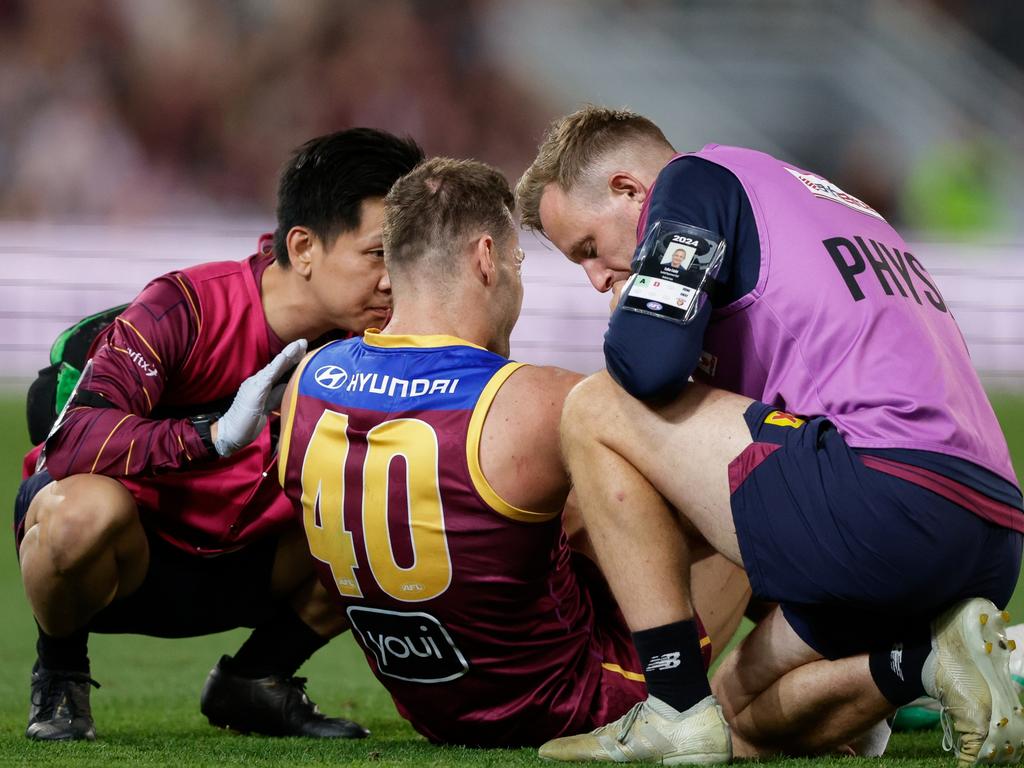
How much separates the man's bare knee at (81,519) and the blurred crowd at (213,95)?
9.78 m

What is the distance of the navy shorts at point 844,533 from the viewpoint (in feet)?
8.05

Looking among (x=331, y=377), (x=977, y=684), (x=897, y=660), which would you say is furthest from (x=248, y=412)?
(x=977, y=684)

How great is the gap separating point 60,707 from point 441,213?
1.36m

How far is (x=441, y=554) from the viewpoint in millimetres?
2766

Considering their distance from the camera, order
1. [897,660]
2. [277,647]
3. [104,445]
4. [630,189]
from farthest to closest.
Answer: [277,647], [104,445], [630,189], [897,660]

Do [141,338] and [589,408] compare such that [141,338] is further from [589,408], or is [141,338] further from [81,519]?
[589,408]

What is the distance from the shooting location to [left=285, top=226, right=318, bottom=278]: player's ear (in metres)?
3.72

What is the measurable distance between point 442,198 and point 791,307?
79 centimetres

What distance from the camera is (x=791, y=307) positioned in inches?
101

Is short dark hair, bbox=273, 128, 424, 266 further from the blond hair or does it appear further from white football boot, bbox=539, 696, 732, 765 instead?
white football boot, bbox=539, 696, 732, 765

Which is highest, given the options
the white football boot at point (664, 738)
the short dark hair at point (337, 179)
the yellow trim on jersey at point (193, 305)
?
the short dark hair at point (337, 179)

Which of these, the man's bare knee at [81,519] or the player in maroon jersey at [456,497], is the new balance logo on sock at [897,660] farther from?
the man's bare knee at [81,519]

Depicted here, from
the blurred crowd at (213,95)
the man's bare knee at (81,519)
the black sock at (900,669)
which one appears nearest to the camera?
the black sock at (900,669)

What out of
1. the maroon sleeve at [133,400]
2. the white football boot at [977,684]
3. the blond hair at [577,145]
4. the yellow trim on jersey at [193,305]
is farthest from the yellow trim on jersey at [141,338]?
the white football boot at [977,684]
